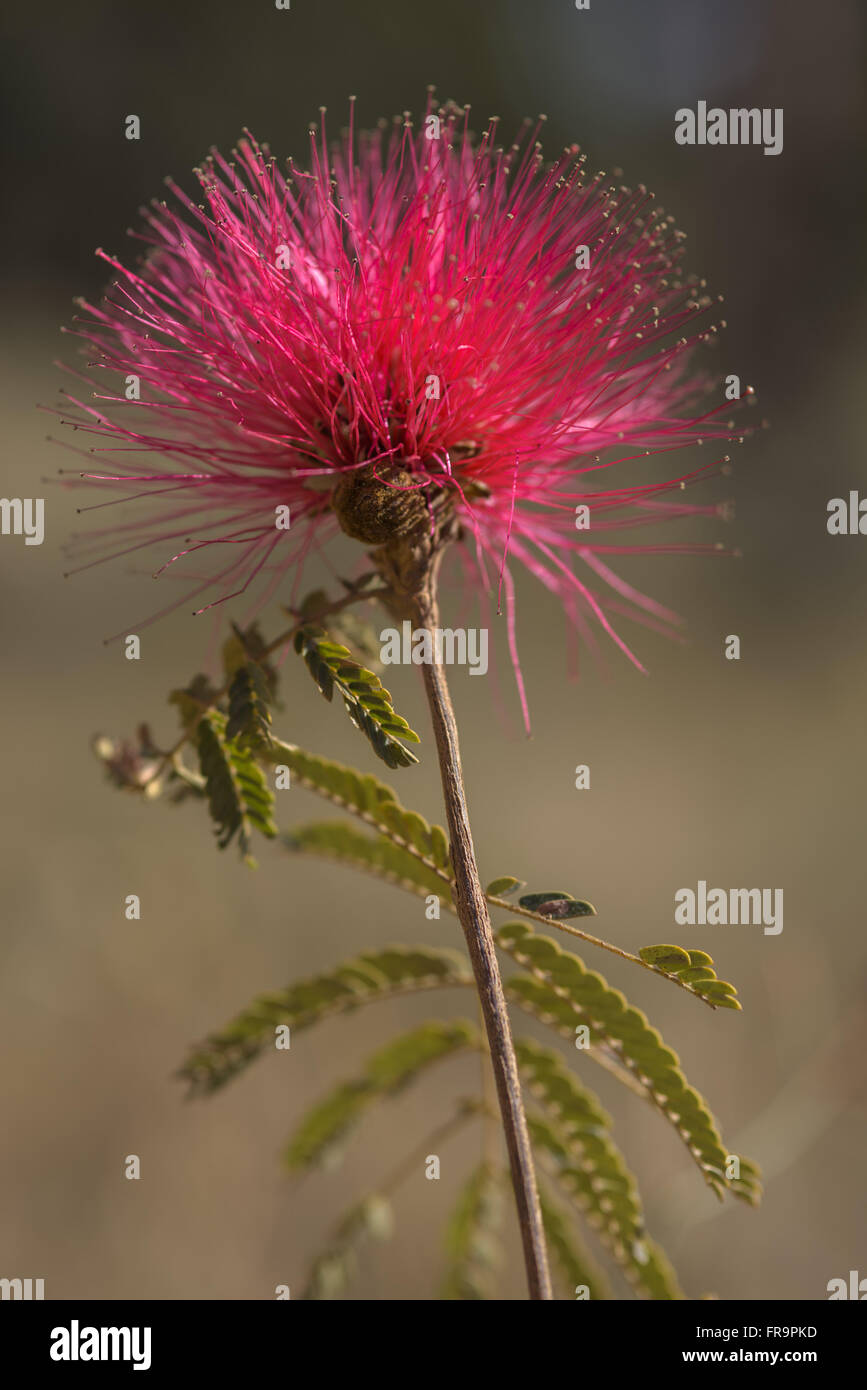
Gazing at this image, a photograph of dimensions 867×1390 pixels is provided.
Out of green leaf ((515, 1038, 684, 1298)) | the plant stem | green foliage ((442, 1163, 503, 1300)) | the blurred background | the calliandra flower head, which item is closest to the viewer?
the plant stem

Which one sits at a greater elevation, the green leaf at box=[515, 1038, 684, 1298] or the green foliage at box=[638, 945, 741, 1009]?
the green foliage at box=[638, 945, 741, 1009]

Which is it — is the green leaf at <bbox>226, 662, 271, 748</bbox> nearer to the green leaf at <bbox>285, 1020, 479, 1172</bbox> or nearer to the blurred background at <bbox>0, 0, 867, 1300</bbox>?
the blurred background at <bbox>0, 0, 867, 1300</bbox>

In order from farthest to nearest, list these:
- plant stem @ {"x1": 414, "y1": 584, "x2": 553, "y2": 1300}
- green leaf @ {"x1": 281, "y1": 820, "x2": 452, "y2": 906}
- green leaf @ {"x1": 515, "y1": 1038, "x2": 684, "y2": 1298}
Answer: green leaf @ {"x1": 281, "y1": 820, "x2": 452, "y2": 906}, green leaf @ {"x1": 515, "y1": 1038, "x2": 684, "y2": 1298}, plant stem @ {"x1": 414, "y1": 584, "x2": 553, "y2": 1300}

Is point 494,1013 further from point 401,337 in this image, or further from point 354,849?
point 401,337

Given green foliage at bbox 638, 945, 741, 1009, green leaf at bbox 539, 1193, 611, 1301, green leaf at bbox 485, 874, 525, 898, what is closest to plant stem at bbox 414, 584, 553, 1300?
green leaf at bbox 485, 874, 525, 898

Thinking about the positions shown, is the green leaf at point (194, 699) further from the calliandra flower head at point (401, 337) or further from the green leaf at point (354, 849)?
the green leaf at point (354, 849)

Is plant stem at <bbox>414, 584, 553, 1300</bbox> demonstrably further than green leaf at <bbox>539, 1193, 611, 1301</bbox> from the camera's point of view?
No

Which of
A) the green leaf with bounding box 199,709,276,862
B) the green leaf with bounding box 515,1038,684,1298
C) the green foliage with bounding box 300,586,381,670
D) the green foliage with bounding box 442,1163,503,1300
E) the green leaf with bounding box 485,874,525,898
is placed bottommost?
the green foliage with bounding box 442,1163,503,1300

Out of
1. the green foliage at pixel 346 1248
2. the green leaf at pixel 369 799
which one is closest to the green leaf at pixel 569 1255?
the green foliage at pixel 346 1248
